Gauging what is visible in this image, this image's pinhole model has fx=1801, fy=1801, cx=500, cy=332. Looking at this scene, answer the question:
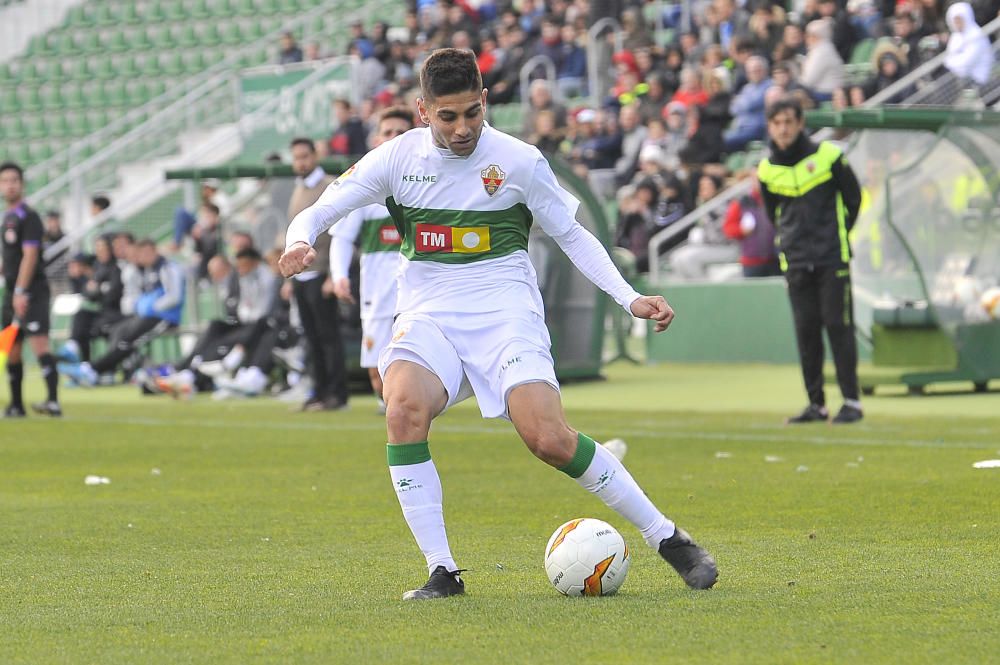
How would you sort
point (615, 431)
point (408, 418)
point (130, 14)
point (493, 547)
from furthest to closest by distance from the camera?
point (130, 14), point (615, 431), point (493, 547), point (408, 418)

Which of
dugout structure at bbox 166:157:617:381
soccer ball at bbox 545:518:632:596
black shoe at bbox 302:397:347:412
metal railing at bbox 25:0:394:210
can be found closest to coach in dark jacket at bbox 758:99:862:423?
black shoe at bbox 302:397:347:412

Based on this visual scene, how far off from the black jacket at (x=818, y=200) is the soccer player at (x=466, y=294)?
6795 millimetres

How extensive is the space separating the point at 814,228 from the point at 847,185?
388mm

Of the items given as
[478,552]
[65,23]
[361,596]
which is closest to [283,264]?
[361,596]

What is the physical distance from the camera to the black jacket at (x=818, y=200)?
42.6 feet

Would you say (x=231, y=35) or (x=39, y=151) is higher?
(x=231, y=35)

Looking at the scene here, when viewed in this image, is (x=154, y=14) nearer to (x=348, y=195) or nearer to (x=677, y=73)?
(x=677, y=73)

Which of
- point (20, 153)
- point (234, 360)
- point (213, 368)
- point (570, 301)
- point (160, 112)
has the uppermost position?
point (160, 112)

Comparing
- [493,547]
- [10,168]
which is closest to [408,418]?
[493,547]

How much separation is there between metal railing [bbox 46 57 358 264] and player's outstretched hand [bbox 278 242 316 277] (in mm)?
21240

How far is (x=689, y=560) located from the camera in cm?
613

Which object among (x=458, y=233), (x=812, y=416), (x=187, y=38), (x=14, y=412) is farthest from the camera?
(x=187, y=38)

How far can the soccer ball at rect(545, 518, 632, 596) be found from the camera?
605cm

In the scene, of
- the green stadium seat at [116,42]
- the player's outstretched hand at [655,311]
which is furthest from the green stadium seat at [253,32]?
the player's outstretched hand at [655,311]
